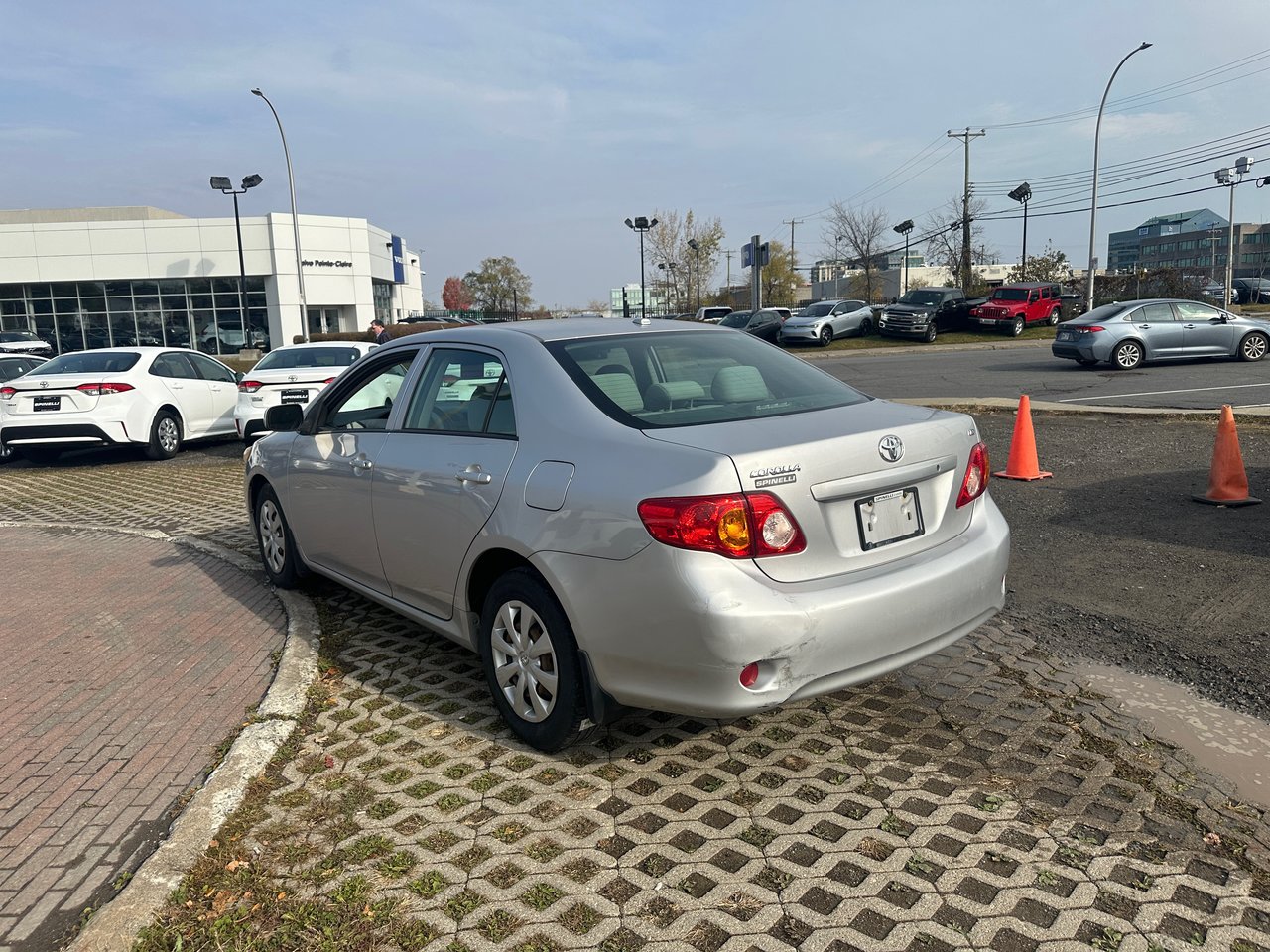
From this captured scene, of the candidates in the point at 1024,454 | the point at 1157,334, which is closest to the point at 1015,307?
the point at 1157,334

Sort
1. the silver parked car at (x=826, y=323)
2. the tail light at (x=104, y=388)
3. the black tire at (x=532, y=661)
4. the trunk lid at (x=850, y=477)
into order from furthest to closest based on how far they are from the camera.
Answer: the silver parked car at (x=826, y=323)
the tail light at (x=104, y=388)
the black tire at (x=532, y=661)
the trunk lid at (x=850, y=477)

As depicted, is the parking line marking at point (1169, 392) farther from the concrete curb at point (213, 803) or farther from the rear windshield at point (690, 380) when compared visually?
the concrete curb at point (213, 803)

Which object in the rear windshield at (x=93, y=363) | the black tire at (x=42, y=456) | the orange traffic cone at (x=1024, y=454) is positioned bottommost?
the black tire at (x=42, y=456)

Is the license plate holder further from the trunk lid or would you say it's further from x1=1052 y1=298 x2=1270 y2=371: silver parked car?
x1=1052 y1=298 x2=1270 y2=371: silver parked car

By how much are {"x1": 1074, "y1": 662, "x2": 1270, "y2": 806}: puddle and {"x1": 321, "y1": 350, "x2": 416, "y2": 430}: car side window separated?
355cm

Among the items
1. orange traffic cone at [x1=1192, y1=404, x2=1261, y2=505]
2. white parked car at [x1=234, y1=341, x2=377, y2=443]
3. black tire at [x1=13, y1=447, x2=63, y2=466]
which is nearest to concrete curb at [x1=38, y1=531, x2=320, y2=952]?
orange traffic cone at [x1=1192, y1=404, x2=1261, y2=505]

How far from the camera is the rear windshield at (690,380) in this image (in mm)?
3672

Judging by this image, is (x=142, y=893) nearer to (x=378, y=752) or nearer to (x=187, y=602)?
(x=378, y=752)

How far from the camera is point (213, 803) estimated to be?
3.32 m

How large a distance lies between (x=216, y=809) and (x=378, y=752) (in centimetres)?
68

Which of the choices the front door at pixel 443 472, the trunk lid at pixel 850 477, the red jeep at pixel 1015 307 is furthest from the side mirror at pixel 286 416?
the red jeep at pixel 1015 307

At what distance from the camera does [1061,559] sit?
6184 mm

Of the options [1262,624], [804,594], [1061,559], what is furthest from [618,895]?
[1061,559]

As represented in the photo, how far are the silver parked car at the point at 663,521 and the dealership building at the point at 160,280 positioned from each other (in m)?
50.0
